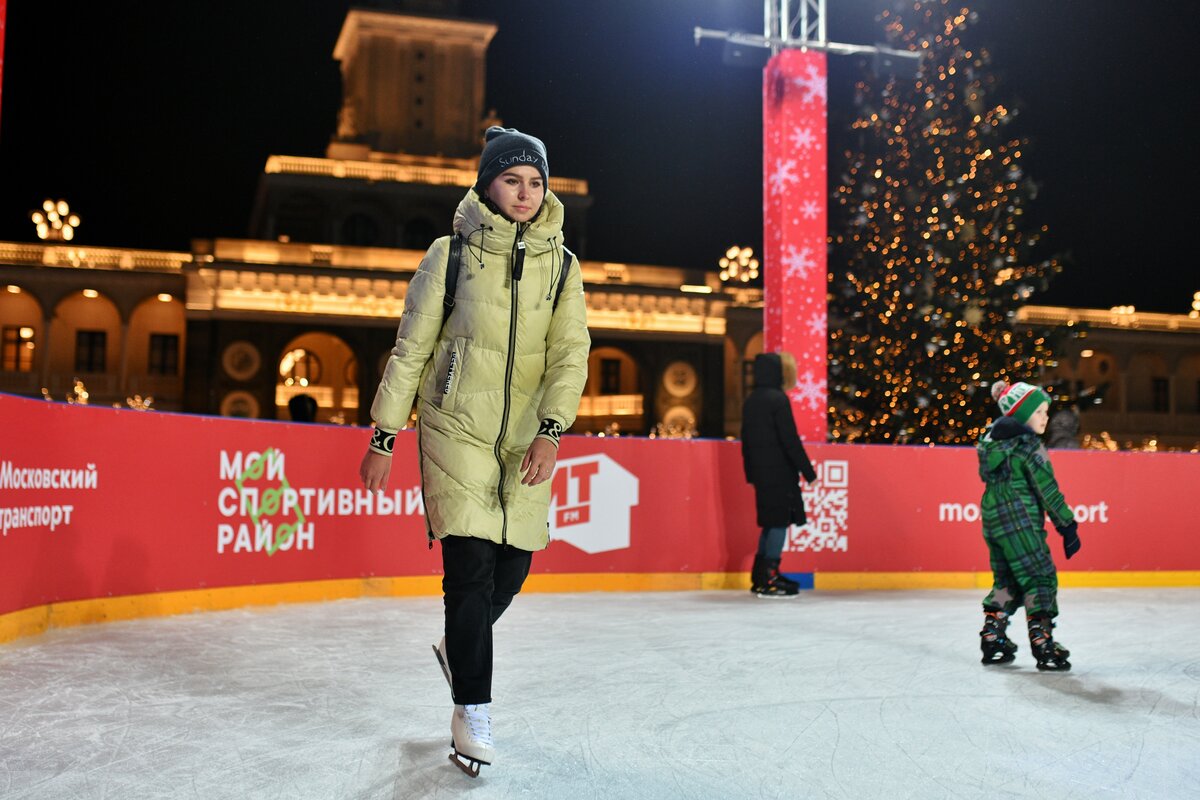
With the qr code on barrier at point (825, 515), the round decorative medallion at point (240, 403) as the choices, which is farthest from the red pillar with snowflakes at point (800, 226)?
the round decorative medallion at point (240, 403)

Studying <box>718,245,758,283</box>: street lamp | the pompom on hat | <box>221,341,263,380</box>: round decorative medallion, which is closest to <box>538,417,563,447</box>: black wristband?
the pompom on hat

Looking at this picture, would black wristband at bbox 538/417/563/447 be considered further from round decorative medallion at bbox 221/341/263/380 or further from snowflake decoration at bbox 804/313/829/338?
round decorative medallion at bbox 221/341/263/380

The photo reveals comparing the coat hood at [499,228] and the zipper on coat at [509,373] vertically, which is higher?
the coat hood at [499,228]

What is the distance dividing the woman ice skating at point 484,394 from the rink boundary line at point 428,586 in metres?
3.37

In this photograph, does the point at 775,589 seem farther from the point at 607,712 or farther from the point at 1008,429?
the point at 607,712

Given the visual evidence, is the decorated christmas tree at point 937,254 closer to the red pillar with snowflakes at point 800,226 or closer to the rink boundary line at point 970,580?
the rink boundary line at point 970,580

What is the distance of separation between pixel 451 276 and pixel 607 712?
172 centimetres

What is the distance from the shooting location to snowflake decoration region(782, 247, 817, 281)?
989 cm

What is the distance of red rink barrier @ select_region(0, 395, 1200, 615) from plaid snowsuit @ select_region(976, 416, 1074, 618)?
394 cm

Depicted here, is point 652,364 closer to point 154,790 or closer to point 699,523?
point 699,523

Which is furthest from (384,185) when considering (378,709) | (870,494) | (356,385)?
(378,709)

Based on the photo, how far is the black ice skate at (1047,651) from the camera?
5203 mm

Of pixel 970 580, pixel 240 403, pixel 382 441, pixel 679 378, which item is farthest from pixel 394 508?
pixel 679 378

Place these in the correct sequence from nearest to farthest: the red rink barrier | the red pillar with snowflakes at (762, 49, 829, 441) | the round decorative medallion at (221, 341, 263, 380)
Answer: the red rink barrier → the red pillar with snowflakes at (762, 49, 829, 441) → the round decorative medallion at (221, 341, 263, 380)
